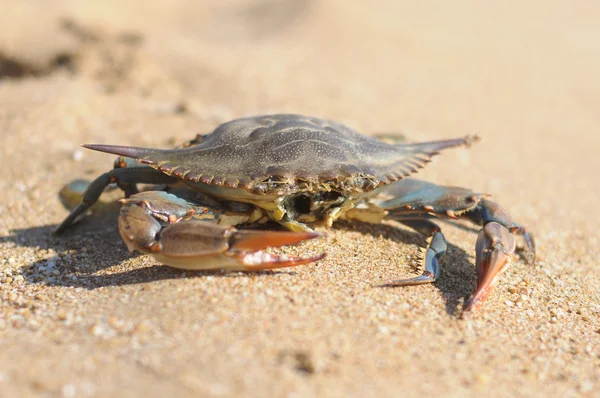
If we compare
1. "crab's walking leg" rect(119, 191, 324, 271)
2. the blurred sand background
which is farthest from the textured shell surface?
the blurred sand background

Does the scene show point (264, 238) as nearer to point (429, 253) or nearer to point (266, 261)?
point (266, 261)

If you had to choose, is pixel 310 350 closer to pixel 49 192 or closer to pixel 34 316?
pixel 34 316

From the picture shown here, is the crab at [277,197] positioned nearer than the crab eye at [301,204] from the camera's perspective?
Yes

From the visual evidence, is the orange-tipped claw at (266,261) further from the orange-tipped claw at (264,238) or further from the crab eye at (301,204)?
the crab eye at (301,204)

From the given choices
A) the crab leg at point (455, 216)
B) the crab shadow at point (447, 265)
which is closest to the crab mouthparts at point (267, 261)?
the crab shadow at point (447, 265)

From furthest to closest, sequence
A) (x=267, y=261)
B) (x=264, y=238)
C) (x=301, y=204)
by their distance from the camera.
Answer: (x=301, y=204)
(x=267, y=261)
(x=264, y=238)

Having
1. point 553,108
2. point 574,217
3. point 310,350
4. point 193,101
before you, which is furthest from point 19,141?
point 553,108

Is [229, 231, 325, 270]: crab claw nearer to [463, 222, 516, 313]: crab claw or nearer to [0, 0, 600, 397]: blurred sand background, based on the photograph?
[0, 0, 600, 397]: blurred sand background

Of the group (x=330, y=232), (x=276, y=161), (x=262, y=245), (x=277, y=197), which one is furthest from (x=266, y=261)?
(x=330, y=232)
